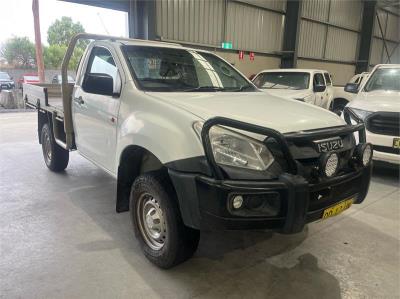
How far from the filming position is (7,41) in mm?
40594

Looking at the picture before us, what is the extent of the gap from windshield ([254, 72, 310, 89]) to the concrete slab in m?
4.76

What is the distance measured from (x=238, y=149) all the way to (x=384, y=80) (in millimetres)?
4779

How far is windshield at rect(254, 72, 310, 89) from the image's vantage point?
840 centimetres

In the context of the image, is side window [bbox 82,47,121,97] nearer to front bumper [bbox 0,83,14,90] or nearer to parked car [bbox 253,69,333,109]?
parked car [bbox 253,69,333,109]

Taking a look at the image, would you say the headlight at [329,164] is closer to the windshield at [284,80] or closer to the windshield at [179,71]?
the windshield at [179,71]

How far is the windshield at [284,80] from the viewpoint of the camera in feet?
27.6

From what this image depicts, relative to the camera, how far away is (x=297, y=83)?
8.45 m

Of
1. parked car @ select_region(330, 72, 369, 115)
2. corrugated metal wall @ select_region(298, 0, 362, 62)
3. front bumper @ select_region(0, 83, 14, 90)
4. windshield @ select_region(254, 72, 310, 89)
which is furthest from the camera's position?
front bumper @ select_region(0, 83, 14, 90)

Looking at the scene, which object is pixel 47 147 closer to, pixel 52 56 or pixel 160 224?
pixel 160 224

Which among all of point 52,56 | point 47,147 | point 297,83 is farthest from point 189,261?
point 52,56

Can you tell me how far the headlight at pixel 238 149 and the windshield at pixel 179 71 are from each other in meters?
0.97

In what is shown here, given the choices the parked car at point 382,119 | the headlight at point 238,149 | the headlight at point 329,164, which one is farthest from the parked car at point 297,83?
the headlight at point 238,149

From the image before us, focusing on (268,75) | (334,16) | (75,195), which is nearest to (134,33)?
(268,75)

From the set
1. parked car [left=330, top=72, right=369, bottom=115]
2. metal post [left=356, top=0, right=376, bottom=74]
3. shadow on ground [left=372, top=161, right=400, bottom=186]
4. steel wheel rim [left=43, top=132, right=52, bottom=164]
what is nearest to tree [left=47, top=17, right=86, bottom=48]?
metal post [left=356, top=0, right=376, bottom=74]
